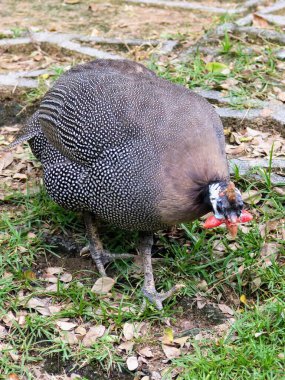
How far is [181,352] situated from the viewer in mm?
3238

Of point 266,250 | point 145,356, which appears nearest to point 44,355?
point 145,356

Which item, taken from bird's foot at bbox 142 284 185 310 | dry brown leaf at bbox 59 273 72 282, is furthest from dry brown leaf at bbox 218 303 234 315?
dry brown leaf at bbox 59 273 72 282

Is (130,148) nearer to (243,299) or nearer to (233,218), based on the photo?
(233,218)

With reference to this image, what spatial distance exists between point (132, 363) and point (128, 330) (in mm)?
215

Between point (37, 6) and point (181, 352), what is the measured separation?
4382mm

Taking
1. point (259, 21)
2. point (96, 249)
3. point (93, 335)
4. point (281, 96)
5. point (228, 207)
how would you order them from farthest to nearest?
1. point (259, 21)
2. point (281, 96)
3. point (96, 249)
4. point (93, 335)
5. point (228, 207)

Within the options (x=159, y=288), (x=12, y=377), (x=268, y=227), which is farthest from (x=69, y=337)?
(x=268, y=227)

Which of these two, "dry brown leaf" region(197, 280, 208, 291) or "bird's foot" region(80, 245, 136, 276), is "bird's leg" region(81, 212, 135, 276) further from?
"dry brown leaf" region(197, 280, 208, 291)

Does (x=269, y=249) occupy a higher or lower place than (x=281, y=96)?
lower

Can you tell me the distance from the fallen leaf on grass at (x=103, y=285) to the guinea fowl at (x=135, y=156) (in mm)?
83

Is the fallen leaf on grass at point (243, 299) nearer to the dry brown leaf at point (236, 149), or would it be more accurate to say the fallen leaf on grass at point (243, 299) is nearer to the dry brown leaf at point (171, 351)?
the dry brown leaf at point (171, 351)

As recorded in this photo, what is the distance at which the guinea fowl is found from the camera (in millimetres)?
3268

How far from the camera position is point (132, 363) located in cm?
319

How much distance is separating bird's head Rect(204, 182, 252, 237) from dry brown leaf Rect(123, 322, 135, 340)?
A: 26.0 inches
